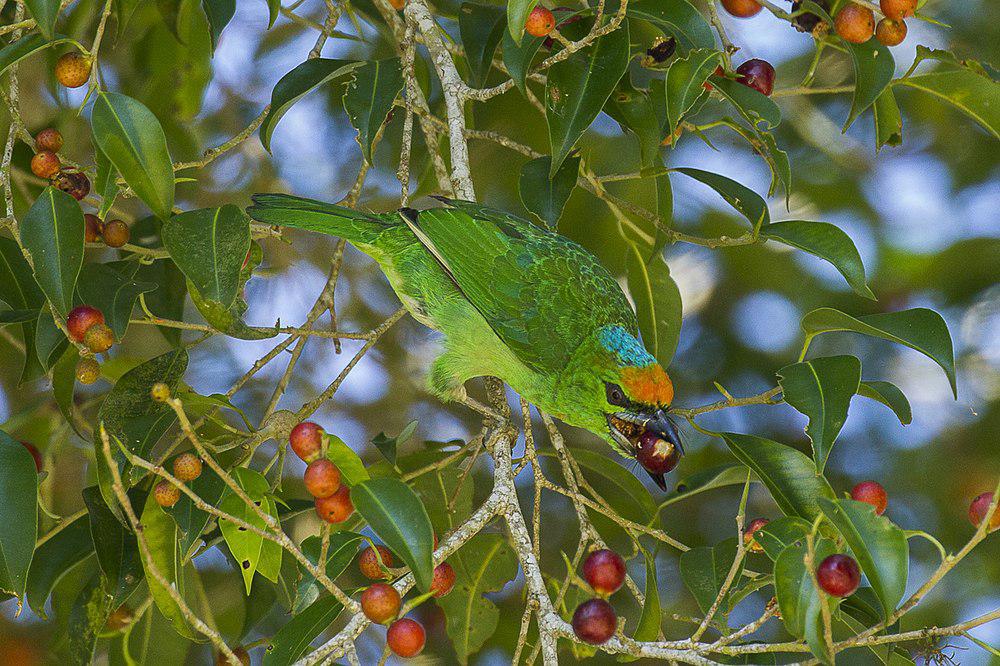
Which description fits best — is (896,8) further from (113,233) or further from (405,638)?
(113,233)

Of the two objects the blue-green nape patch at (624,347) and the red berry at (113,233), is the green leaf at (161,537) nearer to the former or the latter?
the red berry at (113,233)

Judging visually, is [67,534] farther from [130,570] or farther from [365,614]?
[365,614]

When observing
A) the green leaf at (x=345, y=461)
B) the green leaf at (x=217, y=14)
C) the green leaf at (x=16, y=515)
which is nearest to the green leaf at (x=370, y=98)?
the green leaf at (x=217, y=14)

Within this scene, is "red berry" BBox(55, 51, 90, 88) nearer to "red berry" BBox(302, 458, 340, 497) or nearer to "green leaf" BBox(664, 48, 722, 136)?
"red berry" BBox(302, 458, 340, 497)

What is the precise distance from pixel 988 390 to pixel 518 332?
6.74 feet

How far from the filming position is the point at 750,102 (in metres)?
1.85

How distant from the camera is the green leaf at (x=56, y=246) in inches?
61.2

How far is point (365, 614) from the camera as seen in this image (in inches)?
55.4

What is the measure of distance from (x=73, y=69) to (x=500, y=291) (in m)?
1.06

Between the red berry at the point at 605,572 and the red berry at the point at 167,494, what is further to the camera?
the red berry at the point at 167,494

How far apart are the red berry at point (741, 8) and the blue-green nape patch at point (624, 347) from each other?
2.57ft

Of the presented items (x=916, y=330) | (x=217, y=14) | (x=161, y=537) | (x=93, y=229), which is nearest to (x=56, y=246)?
(x=93, y=229)

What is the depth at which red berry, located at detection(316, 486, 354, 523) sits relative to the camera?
1.53 meters

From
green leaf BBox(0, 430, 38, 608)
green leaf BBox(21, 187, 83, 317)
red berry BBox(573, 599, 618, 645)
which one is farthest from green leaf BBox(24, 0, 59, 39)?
red berry BBox(573, 599, 618, 645)
